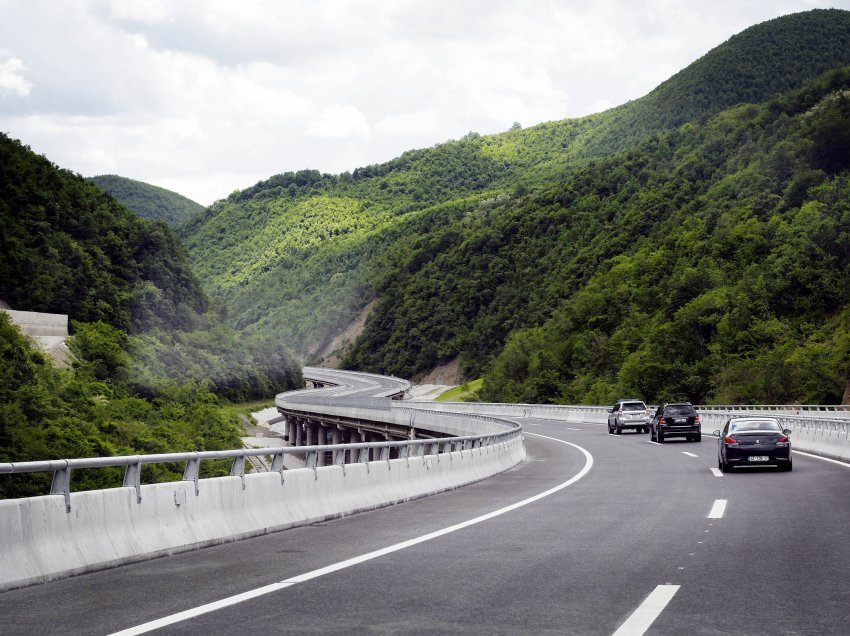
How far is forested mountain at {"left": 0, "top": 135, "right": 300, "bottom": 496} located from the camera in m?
60.4

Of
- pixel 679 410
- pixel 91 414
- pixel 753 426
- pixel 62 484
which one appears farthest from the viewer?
pixel 91 414

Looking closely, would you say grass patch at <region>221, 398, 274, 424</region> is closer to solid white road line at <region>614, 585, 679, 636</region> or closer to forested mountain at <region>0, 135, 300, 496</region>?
forested mountain at <region>0, 135, 300, 496</region>

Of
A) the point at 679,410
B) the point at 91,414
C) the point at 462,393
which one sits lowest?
the point at 462,393

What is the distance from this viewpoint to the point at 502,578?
9422 millimetres

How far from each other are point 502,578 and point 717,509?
7.22 m

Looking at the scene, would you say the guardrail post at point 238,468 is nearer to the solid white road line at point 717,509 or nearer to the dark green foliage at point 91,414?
the solid white road line at point 717,509

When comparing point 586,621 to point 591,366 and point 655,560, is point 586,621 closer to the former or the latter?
point 655,560

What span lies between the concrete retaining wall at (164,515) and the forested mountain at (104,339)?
116 ft

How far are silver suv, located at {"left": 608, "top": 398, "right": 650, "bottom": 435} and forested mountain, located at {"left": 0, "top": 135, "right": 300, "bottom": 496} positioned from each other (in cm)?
2327

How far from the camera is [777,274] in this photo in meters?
95.2

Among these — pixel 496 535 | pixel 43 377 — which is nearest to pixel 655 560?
pixel 496 535

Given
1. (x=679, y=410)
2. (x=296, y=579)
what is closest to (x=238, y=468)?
(x=296, y=579)

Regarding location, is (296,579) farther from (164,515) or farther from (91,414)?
(91,414)

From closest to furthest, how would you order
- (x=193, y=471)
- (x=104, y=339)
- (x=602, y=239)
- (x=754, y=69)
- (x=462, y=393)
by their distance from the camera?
(x=193, y=471) → (x=104, y=339) → (x=462, y=393) → (x=602, y=239) → (x=754, y=69)
